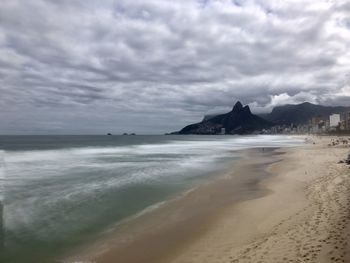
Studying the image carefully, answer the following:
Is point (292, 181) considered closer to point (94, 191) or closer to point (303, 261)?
point (94, 191)

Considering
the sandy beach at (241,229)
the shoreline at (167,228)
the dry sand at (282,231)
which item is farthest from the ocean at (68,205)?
the dry sand at (282,231)

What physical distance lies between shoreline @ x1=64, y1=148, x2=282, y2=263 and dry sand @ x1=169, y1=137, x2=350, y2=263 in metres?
0.52

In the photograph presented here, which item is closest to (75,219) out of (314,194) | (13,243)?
(13,243)

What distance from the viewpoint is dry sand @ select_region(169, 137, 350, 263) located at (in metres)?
7.48

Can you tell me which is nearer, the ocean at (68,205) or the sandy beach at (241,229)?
the sandy beach at (241,229)

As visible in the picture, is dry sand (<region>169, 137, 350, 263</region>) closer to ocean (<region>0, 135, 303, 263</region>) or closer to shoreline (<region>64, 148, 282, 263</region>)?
shoreline (<region>64, 148, 282, 263</region>)

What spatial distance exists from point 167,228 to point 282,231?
12.2 ft

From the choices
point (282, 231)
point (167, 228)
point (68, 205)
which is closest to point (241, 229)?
point (282, 231)

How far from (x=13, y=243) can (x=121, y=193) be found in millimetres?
7641

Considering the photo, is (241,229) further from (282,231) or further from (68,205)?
(68,205)

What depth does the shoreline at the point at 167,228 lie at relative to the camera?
8578 mm

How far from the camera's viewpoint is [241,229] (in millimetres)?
10266

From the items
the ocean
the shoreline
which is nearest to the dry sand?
the shoreline

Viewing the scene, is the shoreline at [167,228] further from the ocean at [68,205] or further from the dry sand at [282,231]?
the ocean at [68,205]
